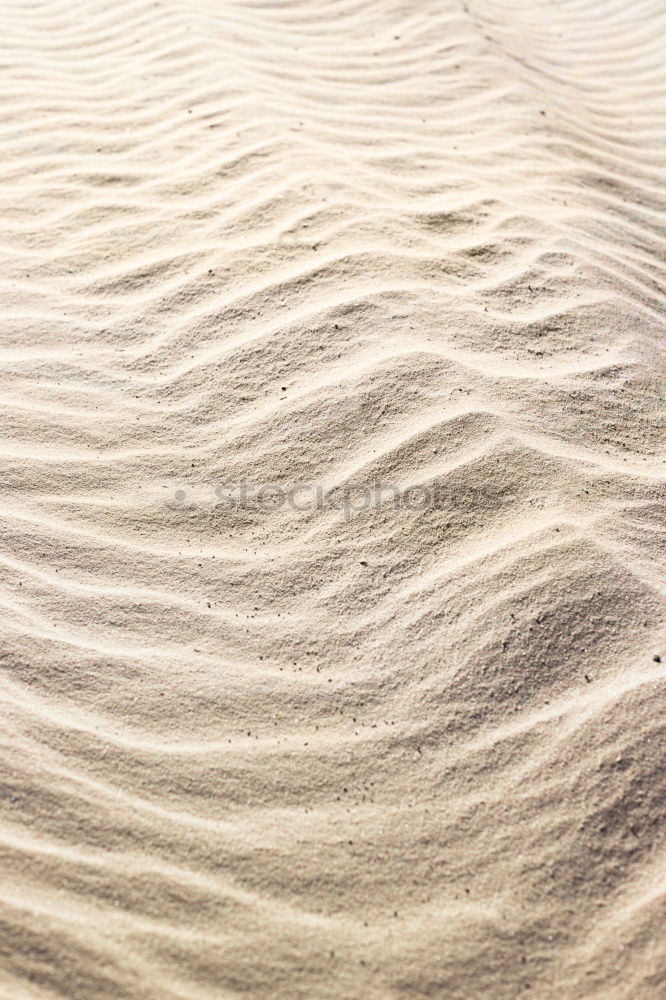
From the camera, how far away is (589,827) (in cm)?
178

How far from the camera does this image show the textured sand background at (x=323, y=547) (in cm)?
166

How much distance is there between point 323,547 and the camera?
2.19 m

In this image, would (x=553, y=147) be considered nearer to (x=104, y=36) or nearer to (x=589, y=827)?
(x=104, y=36)

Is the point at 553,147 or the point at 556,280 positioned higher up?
the point at 553,147

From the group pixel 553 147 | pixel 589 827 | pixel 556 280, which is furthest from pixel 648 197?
pixel 589 827

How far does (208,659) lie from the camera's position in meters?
2.00

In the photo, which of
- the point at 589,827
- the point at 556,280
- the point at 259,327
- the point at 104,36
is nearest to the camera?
the point at 589,827

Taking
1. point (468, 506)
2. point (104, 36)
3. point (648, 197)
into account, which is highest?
point (104, 36)

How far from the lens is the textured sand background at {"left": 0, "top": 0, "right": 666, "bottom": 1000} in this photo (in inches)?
65.3

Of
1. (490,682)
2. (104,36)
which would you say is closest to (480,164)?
(104,36)

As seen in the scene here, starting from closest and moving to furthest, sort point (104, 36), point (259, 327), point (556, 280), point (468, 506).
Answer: point (468, 506) < point (259, 327) < point (556, 280) < point (104, 36)

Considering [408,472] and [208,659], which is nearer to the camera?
[208,659]

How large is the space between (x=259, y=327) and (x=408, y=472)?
2.29 ft

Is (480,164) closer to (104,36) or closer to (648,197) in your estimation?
(648,197)
